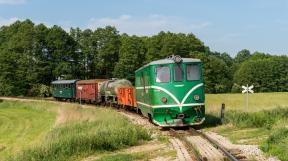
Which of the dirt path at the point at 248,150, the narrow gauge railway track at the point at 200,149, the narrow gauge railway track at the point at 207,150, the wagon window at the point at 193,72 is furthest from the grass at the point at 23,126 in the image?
the dirt path at the point at 248,150

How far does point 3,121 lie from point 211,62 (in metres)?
49.5

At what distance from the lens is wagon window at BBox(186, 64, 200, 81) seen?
21.4m

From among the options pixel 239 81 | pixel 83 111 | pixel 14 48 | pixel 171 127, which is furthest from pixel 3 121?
pixel 239 81

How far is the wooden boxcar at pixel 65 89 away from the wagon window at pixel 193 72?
38.5 m

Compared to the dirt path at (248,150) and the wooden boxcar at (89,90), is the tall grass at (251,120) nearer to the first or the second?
the dirt path at (248,150)

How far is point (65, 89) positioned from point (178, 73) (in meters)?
42.2

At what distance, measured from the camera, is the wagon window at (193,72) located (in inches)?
843

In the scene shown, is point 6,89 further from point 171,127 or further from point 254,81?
point 171,127

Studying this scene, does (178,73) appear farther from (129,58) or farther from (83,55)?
(83,55)

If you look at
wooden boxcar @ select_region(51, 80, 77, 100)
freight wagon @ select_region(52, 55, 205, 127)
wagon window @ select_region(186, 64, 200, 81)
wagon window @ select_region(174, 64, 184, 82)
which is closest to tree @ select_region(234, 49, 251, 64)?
wooden boxcar @ select_region(51, 80, 77, 100)

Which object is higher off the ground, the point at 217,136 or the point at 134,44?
the point at 134,44

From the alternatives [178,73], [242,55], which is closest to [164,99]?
[178,73]

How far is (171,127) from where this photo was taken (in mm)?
21859

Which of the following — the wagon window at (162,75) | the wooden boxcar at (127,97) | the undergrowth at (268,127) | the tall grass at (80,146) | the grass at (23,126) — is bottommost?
the grass at (23,126)
